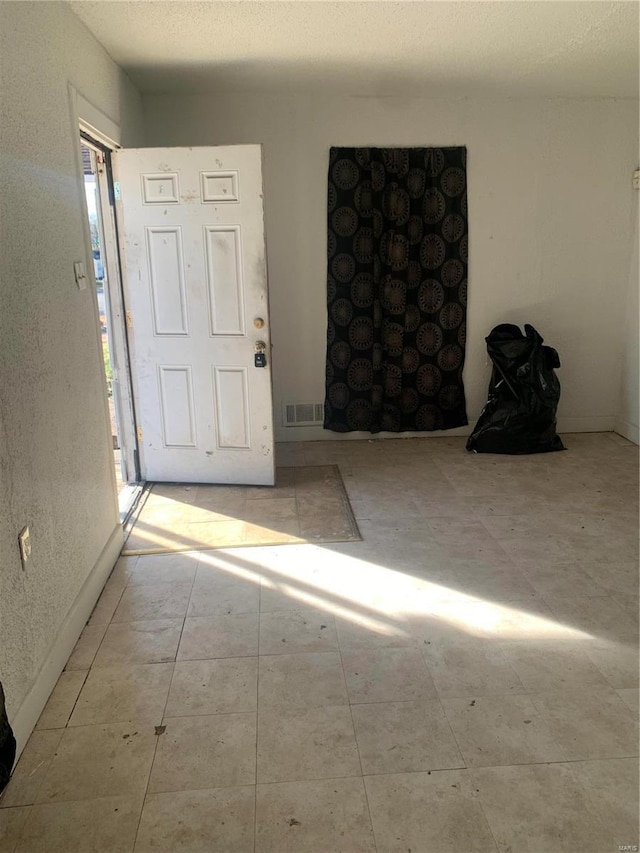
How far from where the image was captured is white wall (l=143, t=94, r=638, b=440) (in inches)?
164

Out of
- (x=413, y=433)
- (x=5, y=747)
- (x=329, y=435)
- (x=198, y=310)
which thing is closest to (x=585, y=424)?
(x=413, y=433)

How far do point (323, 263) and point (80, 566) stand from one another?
2.74 m

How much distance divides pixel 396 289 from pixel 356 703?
307 cm

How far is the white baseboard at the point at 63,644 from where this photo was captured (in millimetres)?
1909

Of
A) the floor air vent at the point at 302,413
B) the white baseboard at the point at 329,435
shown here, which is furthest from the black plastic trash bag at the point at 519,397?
the floor air vent at the point at 302,413

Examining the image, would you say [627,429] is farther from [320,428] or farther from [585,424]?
[320,428]

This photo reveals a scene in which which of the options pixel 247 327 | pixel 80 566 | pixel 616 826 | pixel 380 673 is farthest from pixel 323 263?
pixel 616 826

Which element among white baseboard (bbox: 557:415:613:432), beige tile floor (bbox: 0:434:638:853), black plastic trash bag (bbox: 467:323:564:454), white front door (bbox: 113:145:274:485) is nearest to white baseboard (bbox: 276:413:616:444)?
white baseboard (bbox: 557:415:613:432)

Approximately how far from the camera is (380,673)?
2172 millimetres

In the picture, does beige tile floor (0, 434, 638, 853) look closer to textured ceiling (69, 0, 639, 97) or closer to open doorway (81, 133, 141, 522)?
open doorway (81, 133, 141, 522)

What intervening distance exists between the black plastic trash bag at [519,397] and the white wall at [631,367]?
0.69m

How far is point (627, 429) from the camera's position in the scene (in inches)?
185

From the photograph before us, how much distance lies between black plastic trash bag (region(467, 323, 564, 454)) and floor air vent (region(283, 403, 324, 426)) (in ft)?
3.72

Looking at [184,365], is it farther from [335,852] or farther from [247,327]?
[335,852]
